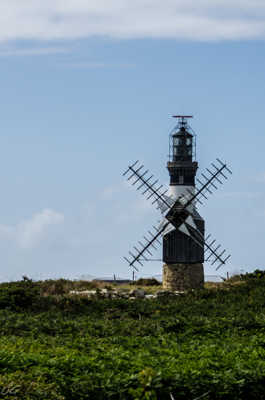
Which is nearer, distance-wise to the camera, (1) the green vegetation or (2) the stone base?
(1) the green vegetation

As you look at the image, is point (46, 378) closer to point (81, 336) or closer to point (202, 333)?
point (81, 336)

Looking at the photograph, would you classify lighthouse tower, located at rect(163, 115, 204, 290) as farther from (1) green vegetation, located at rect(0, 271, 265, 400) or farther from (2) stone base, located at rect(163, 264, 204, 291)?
(1) green vegetation, located at rect(0, 271, 265, 400)

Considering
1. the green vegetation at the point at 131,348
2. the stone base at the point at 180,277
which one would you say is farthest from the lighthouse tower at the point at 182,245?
the green vegetation at the point at 131,348

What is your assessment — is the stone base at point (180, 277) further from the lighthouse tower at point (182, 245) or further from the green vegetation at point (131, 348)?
the green vegetation at point (131, 348)

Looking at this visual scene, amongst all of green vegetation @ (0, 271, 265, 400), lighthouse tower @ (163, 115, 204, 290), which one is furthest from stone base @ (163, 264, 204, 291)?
green vegetation @ (0, 271, 265, 400)

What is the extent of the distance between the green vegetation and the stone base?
763 centimetres

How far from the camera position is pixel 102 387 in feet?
39.6

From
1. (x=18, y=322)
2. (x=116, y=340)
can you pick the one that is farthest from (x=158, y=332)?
(x=18, y=322)

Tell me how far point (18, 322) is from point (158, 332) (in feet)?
12.8

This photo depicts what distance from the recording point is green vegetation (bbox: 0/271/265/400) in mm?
12109

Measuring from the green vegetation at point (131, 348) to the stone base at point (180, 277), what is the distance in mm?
7631

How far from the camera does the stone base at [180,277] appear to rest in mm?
34938

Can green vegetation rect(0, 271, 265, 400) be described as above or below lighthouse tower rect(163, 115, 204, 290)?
below

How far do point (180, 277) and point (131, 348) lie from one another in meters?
19.2
